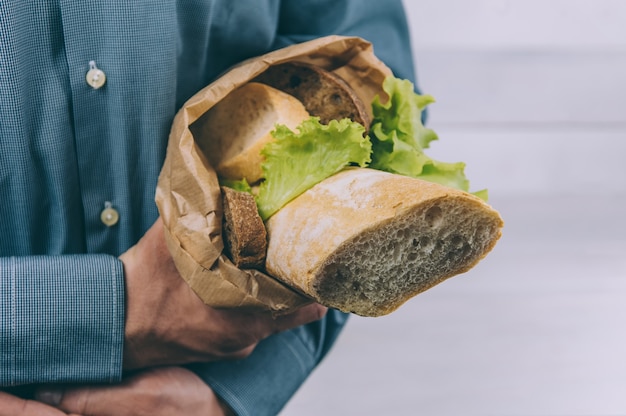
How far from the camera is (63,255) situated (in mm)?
880

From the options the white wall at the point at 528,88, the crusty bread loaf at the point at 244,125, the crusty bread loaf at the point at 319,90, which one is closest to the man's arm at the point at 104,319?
the crusty bread loaf at the point at 244,125

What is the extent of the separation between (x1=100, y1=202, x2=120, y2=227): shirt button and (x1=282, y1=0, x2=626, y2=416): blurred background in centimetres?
92

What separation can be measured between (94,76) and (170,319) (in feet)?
0.87

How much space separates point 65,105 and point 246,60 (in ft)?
0.66

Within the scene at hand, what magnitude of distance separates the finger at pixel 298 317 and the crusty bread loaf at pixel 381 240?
0.15 m

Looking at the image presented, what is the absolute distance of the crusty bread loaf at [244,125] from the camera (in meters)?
0.81

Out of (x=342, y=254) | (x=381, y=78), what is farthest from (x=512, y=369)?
(x=342, y=254)

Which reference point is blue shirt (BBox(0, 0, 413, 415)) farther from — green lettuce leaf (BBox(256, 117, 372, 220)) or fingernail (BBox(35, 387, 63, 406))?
green lettuce leaf (BBox(256, 117, 372, 220))

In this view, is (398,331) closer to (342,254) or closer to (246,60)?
(246,60)

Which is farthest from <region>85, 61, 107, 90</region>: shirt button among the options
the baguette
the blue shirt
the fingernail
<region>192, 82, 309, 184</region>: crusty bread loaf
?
the fingernail

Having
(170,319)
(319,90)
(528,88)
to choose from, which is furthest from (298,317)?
(528,88)

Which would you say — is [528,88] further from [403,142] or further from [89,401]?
[89,401]

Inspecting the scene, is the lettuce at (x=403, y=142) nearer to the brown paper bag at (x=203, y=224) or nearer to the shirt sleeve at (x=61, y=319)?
the brown paper bag at (x=203, y=224)

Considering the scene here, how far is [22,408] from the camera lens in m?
0.85
